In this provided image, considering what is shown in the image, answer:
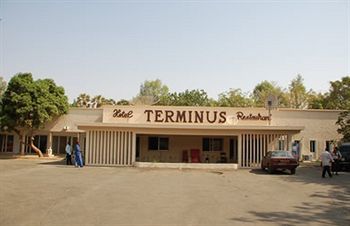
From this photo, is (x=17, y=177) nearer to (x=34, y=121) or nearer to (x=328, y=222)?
(x=328, y=222)

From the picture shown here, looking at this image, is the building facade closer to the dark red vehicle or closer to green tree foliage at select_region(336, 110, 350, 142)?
green tree foliage at select_region(336, 110, 350, 142)

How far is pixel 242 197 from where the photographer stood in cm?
1305

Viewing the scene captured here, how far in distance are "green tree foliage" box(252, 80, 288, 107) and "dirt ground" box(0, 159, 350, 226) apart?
40.2 meters

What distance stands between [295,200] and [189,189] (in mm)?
3864

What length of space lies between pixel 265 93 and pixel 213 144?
3289 cm

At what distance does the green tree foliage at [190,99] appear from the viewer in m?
57.1

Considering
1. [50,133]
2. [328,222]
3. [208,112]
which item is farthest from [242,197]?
[50,133]

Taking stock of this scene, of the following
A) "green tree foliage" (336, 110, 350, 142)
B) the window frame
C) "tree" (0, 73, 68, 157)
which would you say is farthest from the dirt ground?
"tree" (0, 73, 68, 157)

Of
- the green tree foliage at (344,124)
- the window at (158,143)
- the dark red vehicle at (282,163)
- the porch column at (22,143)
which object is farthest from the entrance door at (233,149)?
the porch column at (22,143)

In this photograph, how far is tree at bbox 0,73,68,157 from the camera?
33094mm

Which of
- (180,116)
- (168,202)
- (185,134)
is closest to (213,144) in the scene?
(180,116)

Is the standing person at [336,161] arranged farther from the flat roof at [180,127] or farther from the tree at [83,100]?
the tree at [83,100]

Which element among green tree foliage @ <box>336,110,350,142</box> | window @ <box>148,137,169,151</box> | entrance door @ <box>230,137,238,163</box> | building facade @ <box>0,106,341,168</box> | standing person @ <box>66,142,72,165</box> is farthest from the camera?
entrance door @ <box>230,137,238,163</box>

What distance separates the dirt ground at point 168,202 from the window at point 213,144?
13.6m
